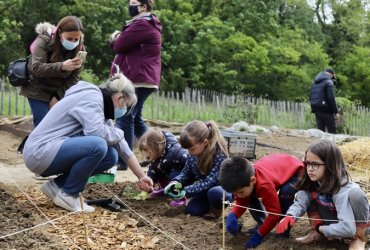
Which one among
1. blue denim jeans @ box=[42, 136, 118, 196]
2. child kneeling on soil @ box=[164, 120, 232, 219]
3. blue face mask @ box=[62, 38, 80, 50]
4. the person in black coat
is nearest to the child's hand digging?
child kneeling on soil @ box=[164, 120, 232, 219]

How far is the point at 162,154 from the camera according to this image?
4.46 metres

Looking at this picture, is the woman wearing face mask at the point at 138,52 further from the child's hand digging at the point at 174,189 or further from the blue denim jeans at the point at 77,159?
the blue denim jeans at the point at 77,159

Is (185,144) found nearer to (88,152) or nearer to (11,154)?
(88,152)

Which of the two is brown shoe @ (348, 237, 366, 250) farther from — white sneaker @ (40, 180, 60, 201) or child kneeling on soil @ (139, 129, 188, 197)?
white sneaker @ (40, 180, 60, 201)

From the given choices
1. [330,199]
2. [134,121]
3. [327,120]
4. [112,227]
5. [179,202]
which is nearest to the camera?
[330,199]

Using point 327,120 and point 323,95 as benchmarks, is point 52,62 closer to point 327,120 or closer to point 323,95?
point 323,95

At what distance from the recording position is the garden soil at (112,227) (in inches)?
128

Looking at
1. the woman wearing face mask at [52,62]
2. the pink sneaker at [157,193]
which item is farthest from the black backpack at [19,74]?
the pink sneaker at [157,193]

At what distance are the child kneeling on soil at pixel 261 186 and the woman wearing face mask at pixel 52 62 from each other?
75.2 inches

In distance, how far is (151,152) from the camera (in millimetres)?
4352

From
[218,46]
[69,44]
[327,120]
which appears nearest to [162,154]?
[69,44]

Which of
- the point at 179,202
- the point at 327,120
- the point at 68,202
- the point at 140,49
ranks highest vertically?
the point at 140,49

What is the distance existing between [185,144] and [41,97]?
1601mm

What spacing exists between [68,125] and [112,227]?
80cm
